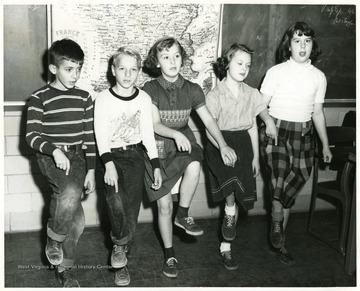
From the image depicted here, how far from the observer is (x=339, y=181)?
384 centimetres

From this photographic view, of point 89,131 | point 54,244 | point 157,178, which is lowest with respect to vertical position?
point 54,244

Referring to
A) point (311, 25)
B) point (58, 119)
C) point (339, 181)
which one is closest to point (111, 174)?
point (58, 119)

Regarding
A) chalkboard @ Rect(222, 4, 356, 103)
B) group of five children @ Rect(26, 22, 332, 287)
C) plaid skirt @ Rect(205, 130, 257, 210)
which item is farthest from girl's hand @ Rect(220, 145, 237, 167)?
chalkboard @ Rect(222, 4, 356, 103)

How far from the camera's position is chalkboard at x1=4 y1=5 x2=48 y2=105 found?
3393mm

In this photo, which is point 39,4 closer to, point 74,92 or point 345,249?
point 74,92

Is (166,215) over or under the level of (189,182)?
under

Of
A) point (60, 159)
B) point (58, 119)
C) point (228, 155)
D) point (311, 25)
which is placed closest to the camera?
point (60, 159)

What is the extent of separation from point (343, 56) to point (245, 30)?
3.10ft

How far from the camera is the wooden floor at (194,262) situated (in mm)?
3137

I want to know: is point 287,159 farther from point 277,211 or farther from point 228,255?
point 228,255

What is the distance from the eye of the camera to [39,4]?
11.0 feet

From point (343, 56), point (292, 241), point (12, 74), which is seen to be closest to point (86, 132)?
point (12, 74)

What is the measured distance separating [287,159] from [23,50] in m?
2.07

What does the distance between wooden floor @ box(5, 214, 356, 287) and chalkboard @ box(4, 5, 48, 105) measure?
1152mm
